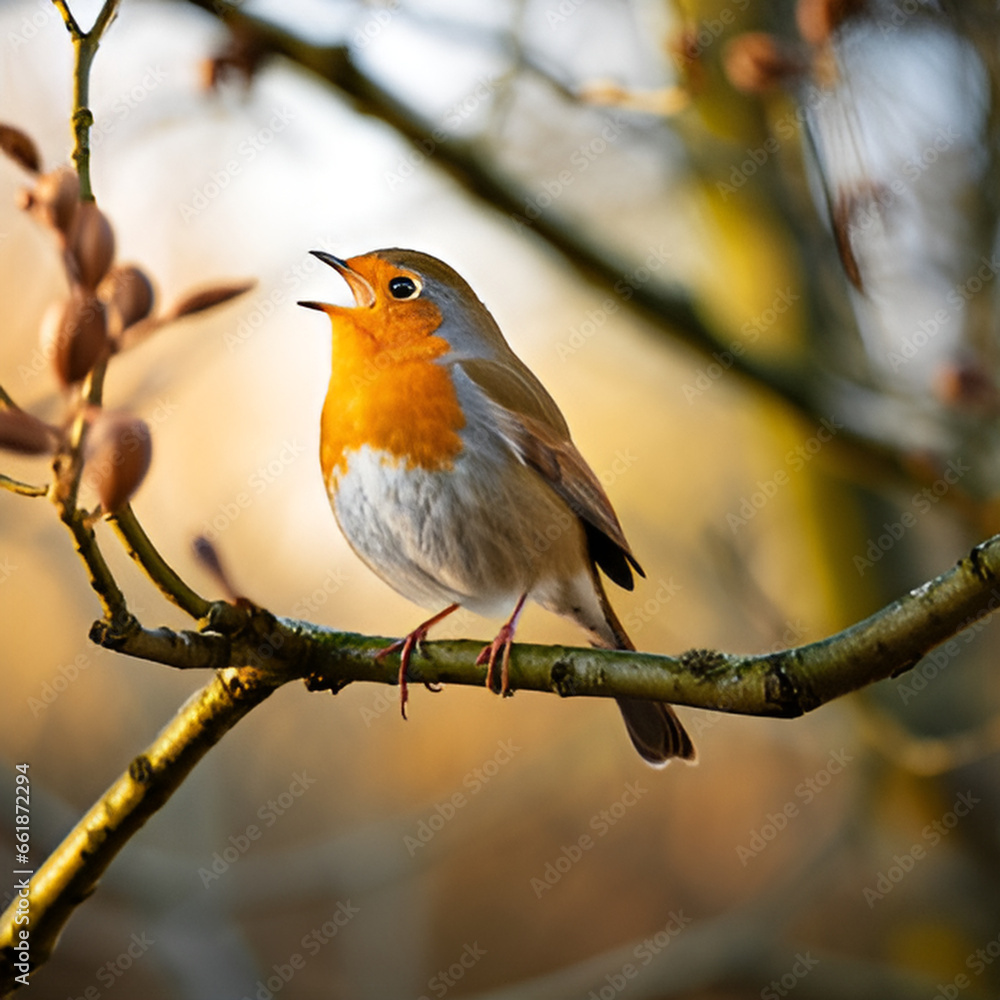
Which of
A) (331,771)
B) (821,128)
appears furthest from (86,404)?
(331,771)

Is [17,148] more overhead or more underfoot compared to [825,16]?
more underfoot

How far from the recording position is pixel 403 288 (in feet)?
5.99

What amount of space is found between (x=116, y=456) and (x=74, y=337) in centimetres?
9

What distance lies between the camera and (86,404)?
0.83 meters

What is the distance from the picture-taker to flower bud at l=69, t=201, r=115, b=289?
801 millimetres

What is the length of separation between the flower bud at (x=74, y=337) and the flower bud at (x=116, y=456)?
0.13 feet

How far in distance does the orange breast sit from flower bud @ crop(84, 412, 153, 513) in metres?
1.02

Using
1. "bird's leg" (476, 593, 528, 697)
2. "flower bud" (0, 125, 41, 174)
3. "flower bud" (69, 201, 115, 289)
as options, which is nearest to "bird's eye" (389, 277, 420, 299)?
"bird's leg" (476, 593, 528, 697)

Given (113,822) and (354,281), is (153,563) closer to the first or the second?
(113,822)

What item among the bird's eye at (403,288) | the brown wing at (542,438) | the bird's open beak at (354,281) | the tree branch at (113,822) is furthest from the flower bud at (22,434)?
the brown wing at (542,438)

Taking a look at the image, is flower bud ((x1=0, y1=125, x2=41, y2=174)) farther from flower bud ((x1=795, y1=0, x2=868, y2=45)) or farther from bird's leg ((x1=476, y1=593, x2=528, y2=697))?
flower bud ((x1=795, y1=0, x2=868, y2=45))

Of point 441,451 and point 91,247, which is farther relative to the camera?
point 441,451

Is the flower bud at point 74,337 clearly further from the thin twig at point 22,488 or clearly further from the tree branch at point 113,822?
the tree branch at point 113,822

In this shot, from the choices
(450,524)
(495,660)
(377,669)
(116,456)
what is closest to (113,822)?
(377,669)
